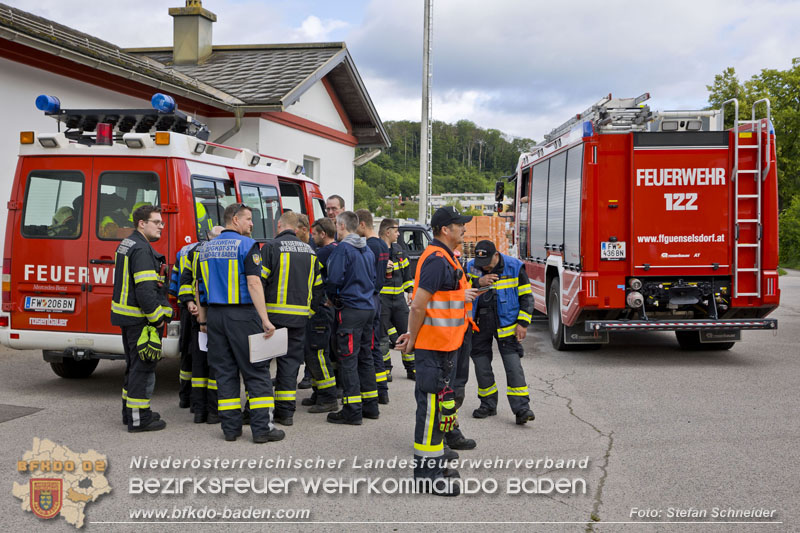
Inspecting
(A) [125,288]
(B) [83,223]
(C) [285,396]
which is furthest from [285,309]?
(B) [83,223]

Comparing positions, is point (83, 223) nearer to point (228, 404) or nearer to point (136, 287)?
point (136, 287)

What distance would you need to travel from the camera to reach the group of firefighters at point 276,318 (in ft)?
19.4

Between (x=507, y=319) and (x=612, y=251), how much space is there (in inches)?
134

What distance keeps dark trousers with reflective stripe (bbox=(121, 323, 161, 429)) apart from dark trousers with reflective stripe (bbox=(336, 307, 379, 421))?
1.62 meters

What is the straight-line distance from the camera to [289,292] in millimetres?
6266

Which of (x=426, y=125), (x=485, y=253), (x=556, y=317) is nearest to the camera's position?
(x=485, y=253)

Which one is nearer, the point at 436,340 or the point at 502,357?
the point at 436,340

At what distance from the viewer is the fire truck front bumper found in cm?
920

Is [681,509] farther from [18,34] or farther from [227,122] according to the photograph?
[227,122]

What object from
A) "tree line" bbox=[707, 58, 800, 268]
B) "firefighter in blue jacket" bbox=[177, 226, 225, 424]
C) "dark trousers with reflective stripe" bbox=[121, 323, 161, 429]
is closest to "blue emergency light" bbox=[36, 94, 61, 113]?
"firefighter in blue jacket" bbox=[177, 226, 225, 424]

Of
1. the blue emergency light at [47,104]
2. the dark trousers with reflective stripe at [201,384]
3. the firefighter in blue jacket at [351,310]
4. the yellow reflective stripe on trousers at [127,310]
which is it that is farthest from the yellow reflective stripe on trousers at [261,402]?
the blue emergency light at [47,104]

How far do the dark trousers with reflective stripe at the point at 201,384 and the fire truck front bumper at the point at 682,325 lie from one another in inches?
197

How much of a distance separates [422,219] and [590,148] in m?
13.0

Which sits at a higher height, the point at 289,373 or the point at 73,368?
the point at 289,373
